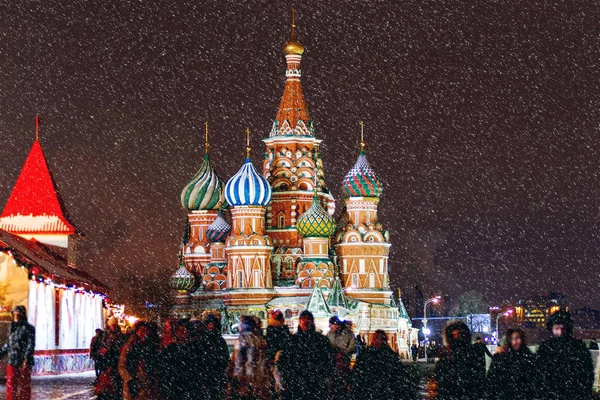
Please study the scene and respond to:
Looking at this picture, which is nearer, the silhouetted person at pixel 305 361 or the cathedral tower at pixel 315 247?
the silhouetted person at pixel 305 361

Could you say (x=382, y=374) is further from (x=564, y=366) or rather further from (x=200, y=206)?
(x=200, y=206)

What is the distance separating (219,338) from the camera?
15.8 meters

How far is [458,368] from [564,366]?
1253 millimetres

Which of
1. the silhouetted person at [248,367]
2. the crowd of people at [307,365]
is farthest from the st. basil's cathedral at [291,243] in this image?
the silhouetted person at [248,367]

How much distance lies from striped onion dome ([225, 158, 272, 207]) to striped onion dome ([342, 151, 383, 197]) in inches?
194

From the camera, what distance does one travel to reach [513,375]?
499 inches

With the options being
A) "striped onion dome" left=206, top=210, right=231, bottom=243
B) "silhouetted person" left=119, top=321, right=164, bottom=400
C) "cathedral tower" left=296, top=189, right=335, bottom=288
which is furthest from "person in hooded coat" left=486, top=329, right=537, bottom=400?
"striped onion dome" left=206, top=210, right=231, bottom=243

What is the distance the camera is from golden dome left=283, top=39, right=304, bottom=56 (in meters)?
83.6

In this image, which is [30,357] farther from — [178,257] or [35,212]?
[178,257]

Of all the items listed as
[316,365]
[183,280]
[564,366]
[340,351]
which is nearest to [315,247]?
[183,280]

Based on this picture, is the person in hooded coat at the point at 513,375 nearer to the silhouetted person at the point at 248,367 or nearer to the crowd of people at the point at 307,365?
the crowd of people at the point at 307,365

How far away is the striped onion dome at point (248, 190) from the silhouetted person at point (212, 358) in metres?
63.4

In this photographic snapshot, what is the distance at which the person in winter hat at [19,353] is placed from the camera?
A: 17.5 m

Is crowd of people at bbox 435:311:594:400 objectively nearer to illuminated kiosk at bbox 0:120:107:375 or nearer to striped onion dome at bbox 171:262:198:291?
illuminated kiosk at bbox 0:120:107:375
